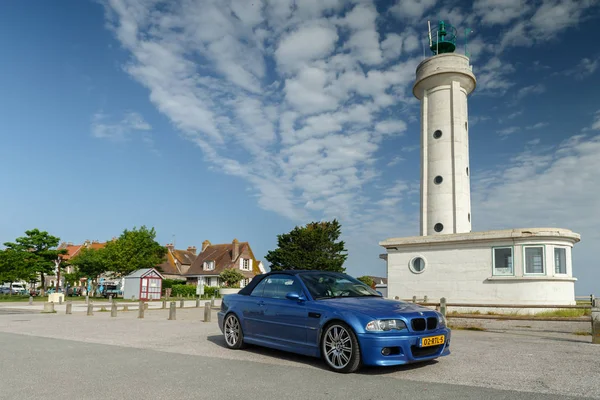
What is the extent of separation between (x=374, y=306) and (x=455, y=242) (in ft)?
55.2

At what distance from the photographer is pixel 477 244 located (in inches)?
877

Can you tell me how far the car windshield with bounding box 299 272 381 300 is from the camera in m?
8.07

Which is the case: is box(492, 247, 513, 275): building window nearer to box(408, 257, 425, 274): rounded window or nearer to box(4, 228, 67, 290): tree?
box(408, 257, 425, 274): rounded window

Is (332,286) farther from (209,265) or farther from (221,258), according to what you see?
(209,265)

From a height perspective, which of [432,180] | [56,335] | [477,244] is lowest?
[56,335]

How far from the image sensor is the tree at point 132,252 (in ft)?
175

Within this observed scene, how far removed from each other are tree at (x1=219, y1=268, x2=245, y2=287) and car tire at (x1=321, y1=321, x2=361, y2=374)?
166 ft

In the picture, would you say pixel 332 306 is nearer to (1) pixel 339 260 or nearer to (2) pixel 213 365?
(2) pixel 213 365

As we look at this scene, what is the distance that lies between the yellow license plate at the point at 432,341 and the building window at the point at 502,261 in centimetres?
1586

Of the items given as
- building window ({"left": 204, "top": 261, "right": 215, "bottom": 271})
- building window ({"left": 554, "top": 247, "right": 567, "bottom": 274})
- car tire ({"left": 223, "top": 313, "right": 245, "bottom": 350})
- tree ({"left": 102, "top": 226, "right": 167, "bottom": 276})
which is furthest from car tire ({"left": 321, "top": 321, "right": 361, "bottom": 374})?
building window ({"left": 204, "top": 261, "right": 215, "bottom": 271})

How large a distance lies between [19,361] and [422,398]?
668 centimetres

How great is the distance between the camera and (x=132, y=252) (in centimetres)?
5438

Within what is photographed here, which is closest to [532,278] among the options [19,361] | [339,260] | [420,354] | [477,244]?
[477,244]

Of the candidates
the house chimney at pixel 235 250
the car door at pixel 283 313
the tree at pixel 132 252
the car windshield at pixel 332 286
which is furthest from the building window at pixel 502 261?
the house chimney at pixel 235 250
